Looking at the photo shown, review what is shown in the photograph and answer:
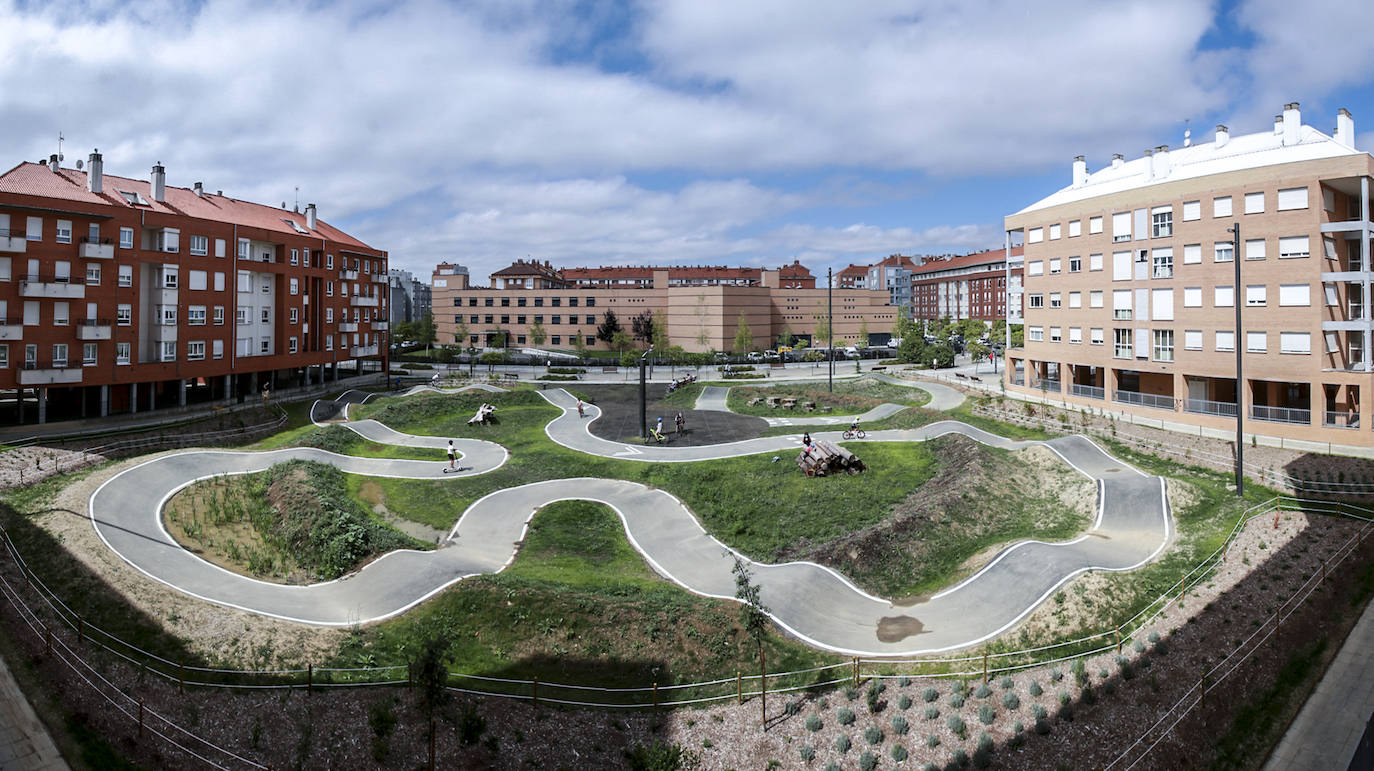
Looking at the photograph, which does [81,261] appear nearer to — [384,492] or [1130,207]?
[384,492]

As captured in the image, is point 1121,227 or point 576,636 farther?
point 1121,227

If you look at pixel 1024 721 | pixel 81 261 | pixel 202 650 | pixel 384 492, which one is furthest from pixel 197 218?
pixel 1024 721

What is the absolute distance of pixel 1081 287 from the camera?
4631 cm

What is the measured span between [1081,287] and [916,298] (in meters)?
125

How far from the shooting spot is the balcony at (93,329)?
39812 millimetres

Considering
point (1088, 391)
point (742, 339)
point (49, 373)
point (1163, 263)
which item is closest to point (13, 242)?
point (49, 373)

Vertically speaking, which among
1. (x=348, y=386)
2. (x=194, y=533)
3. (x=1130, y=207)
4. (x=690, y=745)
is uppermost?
(x=1130, y=207)

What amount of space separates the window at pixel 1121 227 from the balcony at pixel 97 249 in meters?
59.2

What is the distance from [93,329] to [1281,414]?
62.6 meters

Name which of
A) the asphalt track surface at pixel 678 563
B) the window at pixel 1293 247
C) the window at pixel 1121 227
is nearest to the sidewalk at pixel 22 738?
the asphalt track surface at pixel 678 563

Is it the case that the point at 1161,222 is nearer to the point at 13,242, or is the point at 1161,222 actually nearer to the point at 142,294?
the point at 142,294

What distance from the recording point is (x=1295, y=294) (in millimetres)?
34562

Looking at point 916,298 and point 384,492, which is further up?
point 916,298

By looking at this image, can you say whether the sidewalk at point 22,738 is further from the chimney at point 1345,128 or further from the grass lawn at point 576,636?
the chimney at point 1345,128
